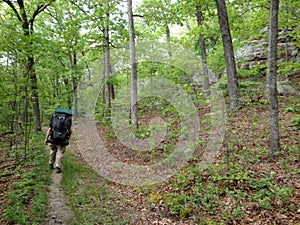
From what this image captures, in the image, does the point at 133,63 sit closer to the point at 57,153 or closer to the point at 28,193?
the point at 57,153

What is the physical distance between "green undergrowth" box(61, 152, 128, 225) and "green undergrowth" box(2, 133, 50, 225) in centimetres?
60

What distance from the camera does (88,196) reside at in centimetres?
582

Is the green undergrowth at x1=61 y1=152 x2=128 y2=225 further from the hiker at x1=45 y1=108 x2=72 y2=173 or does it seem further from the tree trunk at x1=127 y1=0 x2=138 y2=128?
the tree trunk at x1=127 y1=0 x2=138 y2=128

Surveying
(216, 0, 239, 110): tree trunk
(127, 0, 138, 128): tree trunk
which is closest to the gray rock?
(216, 0, 239, 110): tree trunk

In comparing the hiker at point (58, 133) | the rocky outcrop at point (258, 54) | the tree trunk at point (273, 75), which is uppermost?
the rocky outcrop at point (258, 54)

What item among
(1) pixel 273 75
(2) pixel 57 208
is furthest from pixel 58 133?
(1) pixel 273 75

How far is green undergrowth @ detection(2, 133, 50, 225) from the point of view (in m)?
4.37

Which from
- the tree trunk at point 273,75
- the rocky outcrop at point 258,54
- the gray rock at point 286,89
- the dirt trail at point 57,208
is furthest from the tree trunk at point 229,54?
the dirt trail at point 57,208

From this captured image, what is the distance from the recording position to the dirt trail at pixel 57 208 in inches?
176

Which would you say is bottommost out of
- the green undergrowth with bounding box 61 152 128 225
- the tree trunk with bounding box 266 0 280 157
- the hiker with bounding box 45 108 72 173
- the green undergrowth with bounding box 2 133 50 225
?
the green undergrowth with bounding box 61 152 128 225

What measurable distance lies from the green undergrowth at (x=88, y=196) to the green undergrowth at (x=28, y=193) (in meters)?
0.60

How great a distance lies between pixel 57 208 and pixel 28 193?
1053 mm

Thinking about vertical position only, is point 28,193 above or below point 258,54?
below

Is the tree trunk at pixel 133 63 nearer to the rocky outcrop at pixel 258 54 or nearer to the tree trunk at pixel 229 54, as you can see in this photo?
the tree trunk at pixel 229 54
